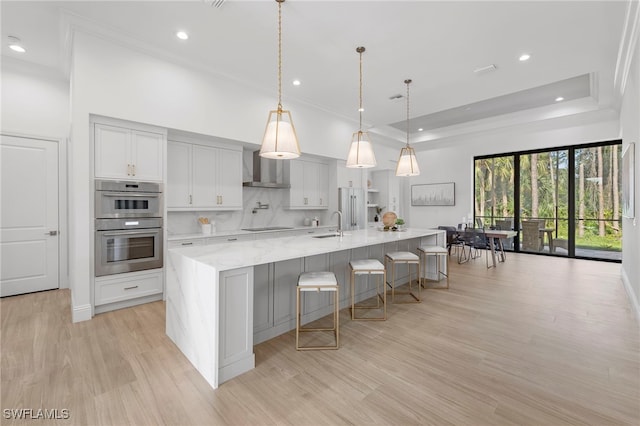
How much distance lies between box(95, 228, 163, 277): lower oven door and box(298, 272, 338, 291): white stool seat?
7.13ft

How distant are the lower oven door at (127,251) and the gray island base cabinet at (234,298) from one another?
116cm

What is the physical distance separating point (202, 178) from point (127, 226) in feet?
4.46

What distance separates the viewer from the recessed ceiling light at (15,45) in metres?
3.33

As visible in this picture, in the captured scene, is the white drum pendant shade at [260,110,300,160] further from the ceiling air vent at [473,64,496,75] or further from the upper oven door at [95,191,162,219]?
the ceiling air vent at [473,64,496,75]

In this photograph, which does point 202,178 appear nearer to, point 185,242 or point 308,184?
point 185,242

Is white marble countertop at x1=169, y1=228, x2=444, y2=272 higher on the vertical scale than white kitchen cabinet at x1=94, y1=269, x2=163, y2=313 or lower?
higher

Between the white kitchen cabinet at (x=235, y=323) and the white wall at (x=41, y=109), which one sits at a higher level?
the white wall at (x=41, y=109)

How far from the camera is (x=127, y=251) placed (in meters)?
3.45

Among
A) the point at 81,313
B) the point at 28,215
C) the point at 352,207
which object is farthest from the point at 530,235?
the point at 28,215

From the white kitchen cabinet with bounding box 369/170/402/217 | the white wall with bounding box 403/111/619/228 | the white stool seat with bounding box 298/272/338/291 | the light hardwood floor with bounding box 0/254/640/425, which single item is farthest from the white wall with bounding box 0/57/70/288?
the white wall with bounding box 403/111/619/228

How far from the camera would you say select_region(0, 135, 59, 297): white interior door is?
12.4ft

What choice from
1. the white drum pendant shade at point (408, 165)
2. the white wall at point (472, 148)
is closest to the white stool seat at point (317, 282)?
the white drum pendant shade at point (408, 165)

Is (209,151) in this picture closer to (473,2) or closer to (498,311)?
(473,2)

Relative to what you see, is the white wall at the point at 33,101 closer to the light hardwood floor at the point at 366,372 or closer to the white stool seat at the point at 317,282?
the light hardwood floor at the point at 366,372
